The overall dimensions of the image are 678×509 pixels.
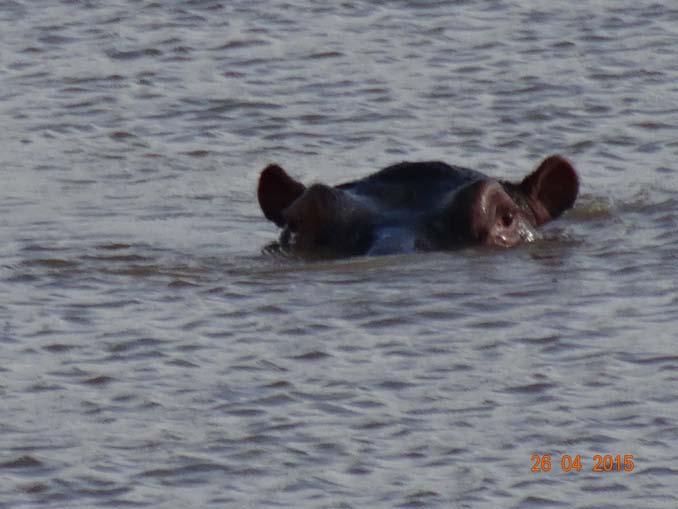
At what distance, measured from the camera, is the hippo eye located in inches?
368

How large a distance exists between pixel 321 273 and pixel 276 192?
35.5 inches

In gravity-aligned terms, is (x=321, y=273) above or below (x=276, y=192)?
below

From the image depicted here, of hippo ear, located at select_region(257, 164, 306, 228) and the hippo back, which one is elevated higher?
the hippo back

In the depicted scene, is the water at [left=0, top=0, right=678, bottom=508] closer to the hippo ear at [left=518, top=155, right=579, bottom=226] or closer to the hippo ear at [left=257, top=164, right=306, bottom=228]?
the hippo ear at [left=518, top=155, right=579, bottom=226]

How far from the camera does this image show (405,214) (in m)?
9.12

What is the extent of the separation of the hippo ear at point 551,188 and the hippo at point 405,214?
28cm

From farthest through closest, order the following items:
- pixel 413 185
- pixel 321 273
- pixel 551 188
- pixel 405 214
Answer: pixel 551 188, pixel 413 185, pixel 405 214, pixel 321 273

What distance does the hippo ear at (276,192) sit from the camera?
31.7ft
